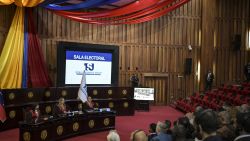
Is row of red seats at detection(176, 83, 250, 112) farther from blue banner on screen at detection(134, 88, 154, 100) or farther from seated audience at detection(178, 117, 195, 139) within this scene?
seated audience at detection(178, 117, 195, 139)

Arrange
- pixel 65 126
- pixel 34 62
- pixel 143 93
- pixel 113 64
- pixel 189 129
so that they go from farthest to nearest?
pixel 113 64 < pixel 143 93 < pixel 34 62 < pixel 65 126 < pixel 189 129

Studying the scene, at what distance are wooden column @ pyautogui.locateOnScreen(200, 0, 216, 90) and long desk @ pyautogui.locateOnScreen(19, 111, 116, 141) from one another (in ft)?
22.7

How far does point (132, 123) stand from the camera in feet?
32.7

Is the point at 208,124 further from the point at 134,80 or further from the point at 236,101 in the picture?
the point at 134,80

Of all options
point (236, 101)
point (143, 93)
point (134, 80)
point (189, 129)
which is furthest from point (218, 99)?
point (189, 129)

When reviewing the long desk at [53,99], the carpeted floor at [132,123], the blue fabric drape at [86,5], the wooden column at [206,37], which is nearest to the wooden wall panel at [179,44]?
the wooden column at [206,37]

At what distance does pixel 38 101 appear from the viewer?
946 centimetres

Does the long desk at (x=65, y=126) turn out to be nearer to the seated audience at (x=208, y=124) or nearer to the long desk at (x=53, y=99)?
the long desk at (x=53, y=99)

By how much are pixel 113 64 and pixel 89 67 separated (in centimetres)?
117

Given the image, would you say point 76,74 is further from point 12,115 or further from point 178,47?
point 178,47

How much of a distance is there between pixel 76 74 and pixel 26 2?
136 inches

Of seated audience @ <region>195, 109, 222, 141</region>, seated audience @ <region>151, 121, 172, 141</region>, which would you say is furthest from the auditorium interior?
seated audience @ <region>195, 109, 222, 141</region>

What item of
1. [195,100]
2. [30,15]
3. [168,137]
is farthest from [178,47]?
[168,137]

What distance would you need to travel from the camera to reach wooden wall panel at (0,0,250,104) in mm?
13797
